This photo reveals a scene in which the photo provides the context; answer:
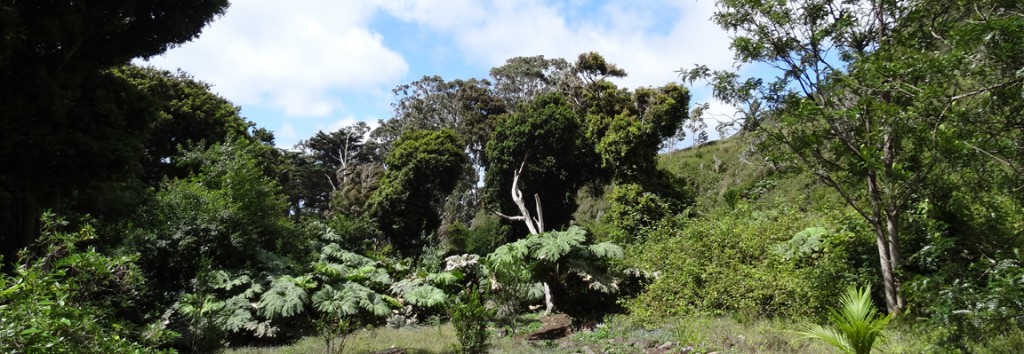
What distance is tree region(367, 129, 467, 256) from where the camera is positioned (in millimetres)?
18703

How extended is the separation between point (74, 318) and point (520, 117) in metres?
14.5

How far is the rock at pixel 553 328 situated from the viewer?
8.84 meters

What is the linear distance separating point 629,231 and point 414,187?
8193 millimetres

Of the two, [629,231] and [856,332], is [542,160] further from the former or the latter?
[856,332]

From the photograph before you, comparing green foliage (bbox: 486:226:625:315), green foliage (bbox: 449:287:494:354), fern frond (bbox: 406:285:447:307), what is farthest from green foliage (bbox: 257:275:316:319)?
green foliage (bbox: 449:287:494:354)

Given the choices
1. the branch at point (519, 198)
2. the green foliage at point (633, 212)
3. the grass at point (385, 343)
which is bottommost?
the grass at point (385, 343)

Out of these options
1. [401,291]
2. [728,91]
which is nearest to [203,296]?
[401,291]

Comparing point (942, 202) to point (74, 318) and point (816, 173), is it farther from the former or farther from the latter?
point (74, 318)

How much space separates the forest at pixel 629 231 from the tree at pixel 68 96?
3 centimetres

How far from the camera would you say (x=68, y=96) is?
7824mm

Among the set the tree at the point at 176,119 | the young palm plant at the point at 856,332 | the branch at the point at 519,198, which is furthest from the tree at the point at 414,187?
the young palm plant at the point at 856,332

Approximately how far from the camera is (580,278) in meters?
10.4

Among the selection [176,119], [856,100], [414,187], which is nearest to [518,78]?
[414,187]

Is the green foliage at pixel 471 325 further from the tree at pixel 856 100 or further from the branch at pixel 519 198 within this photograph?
the branch at pixel 519 198
